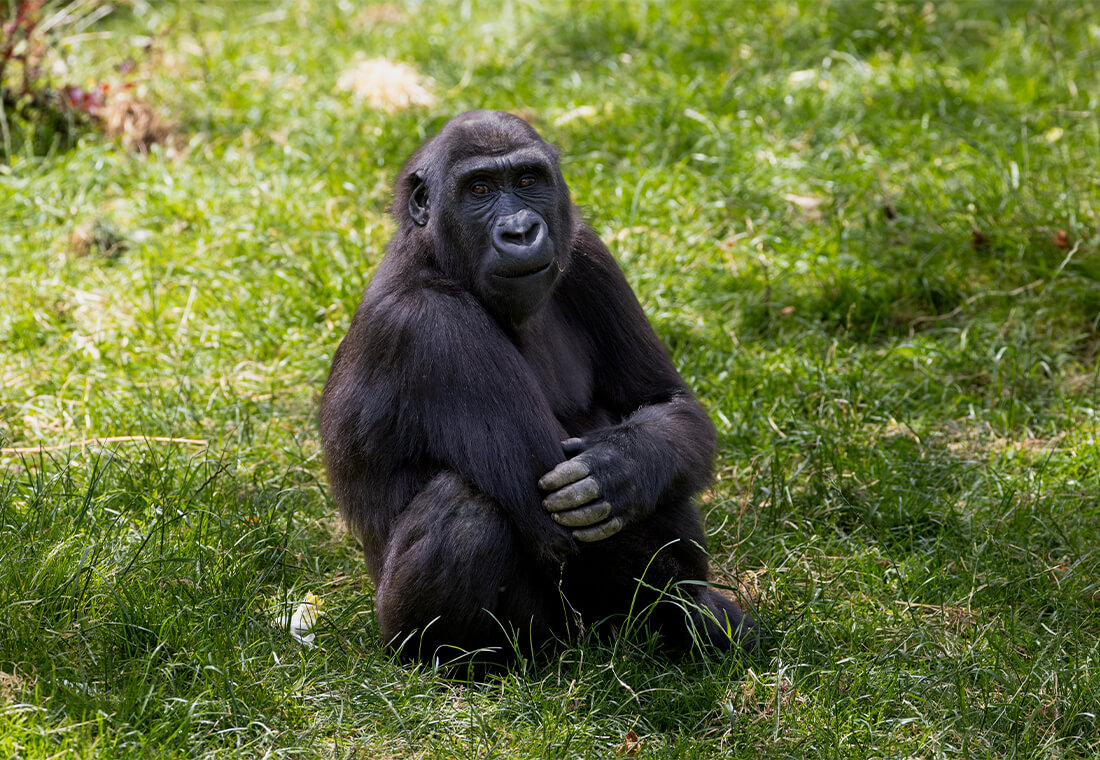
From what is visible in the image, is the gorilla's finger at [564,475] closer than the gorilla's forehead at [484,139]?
Yes

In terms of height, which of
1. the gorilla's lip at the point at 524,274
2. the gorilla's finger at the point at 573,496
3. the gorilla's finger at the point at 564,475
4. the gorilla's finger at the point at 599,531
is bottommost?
the gorilla's finger at the point at 599,531

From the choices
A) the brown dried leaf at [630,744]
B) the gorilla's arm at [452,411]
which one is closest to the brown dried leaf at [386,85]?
the gorilla's arm at [452,411]

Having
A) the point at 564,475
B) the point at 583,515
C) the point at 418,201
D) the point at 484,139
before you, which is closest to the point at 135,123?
the point at 418,201

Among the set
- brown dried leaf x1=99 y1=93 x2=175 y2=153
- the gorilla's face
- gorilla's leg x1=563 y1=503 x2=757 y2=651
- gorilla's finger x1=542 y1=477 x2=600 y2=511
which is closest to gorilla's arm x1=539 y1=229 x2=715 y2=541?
gorilla's finger x1=542 y1=477 x2=600 y2=511

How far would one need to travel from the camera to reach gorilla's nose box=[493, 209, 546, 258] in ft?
13.8

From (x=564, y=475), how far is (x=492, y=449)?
25 centimetres

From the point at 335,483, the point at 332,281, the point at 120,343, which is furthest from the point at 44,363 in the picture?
the point at 335,483

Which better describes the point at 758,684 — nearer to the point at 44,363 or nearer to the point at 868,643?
the point at 868,643

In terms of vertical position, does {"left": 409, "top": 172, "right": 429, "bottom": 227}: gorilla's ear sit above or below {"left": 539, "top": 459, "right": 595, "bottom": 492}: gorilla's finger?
above

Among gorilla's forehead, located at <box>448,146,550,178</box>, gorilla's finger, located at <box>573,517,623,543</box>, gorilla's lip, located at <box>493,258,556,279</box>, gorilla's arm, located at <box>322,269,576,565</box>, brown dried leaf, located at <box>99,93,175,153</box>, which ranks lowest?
gorilla's finger, located at <box>573,517,623,543</box>

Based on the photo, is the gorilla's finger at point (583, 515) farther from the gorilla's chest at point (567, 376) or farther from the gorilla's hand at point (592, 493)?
the gorilla's chest at point (567, 376)

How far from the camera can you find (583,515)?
409 centimetres

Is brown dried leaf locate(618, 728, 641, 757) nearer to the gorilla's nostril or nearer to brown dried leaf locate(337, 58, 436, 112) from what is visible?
the gorilla's nostril

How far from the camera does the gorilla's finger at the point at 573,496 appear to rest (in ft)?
13.4
